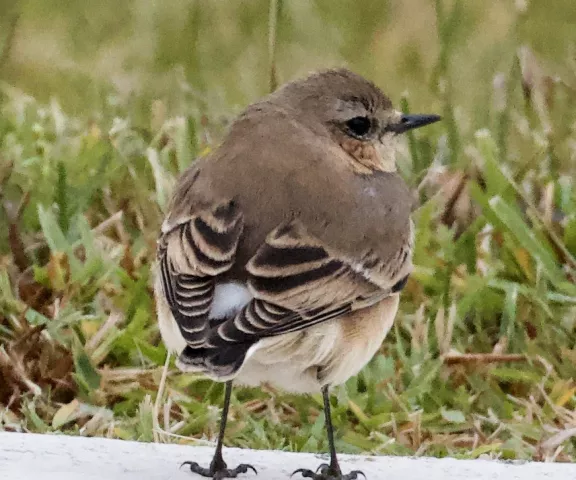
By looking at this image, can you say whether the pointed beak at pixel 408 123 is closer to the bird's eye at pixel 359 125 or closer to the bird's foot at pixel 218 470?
the bird's eye at pixel 359 125

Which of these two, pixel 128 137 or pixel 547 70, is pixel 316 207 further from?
pixel 547 70

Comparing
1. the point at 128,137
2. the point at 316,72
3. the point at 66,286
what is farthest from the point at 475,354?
the point at 128,137

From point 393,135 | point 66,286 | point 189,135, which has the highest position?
point 393,135

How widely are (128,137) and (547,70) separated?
235 centimetres

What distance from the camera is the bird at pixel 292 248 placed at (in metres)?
3.65

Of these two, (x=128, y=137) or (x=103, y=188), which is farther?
(x=128, y=137)

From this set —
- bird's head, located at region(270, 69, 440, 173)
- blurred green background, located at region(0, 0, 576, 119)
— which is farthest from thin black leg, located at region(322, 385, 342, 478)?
blurred green background, located at region(0, 0, 576, 119)

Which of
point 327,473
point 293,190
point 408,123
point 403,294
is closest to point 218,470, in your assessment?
point 327,473

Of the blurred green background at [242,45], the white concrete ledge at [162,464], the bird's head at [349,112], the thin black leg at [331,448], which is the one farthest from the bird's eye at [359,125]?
the blurred green background at [242,45]

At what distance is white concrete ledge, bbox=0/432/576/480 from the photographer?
11.9 ft

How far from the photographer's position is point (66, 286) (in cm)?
504

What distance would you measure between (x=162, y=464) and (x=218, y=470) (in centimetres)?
16

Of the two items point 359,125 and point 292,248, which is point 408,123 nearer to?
point 359,125

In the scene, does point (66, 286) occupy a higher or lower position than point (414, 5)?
lower
